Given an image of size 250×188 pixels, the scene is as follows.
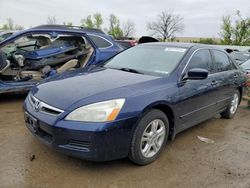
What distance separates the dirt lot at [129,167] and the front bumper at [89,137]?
0.30 meters

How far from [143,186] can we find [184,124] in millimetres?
1287

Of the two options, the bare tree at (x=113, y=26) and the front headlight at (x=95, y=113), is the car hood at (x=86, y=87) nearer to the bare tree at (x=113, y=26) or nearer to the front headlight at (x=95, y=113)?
the front headlight at (x=95, y=113)

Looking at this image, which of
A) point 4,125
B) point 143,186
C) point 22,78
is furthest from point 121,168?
point 22,78

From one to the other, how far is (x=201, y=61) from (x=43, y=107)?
102 inches

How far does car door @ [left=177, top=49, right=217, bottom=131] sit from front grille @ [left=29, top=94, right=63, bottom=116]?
1629 millimetres

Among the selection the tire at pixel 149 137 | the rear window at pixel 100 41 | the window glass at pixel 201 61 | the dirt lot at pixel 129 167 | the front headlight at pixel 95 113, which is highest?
the rear window at pixel 100 41

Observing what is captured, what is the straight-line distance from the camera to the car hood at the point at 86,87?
109 inches

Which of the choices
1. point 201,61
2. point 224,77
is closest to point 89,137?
point 201,61

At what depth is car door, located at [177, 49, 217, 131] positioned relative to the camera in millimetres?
3529

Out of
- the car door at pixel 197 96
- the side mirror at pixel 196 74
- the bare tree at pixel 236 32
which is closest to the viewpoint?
the side mirror at pixel 196 74

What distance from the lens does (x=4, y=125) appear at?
4250mm

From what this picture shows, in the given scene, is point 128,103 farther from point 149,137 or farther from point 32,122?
point 32,122

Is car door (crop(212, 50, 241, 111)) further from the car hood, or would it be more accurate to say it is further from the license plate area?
the license plate area

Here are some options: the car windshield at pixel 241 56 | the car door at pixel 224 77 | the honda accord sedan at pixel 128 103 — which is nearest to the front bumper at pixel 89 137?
the honda accord sedan at pixel 128 103
